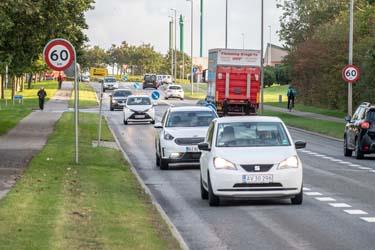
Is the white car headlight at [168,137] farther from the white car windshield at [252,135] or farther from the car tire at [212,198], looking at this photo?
the car tire at [212,198]

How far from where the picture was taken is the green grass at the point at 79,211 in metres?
11.8

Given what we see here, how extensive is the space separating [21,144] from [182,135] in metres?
9.03

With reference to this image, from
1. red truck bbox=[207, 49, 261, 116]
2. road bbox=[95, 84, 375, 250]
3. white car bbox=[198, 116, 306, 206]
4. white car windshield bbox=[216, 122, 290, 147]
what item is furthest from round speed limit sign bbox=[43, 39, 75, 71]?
red truck bbox=[207, 49, 261, 116]

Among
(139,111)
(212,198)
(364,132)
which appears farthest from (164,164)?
(139,111)

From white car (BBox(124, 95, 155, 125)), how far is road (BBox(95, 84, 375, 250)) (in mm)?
26498

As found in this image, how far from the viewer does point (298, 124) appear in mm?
53125

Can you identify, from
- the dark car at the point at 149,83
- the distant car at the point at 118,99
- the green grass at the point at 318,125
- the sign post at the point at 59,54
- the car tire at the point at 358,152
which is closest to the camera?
the sign post at the point at 59,54

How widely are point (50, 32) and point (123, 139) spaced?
6.31 meters

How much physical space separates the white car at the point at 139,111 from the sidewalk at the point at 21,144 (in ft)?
12.5

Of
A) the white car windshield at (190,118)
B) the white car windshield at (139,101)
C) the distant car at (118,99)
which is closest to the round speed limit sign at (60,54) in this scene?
the white car windshield at (190,118)

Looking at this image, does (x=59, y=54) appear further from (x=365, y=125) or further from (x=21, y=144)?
(x=21, y=144)

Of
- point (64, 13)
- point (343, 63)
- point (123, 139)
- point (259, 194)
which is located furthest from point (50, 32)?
point (343, 63)

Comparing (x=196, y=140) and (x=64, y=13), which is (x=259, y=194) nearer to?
(x=196, y=140)

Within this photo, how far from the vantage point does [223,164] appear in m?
17.2
